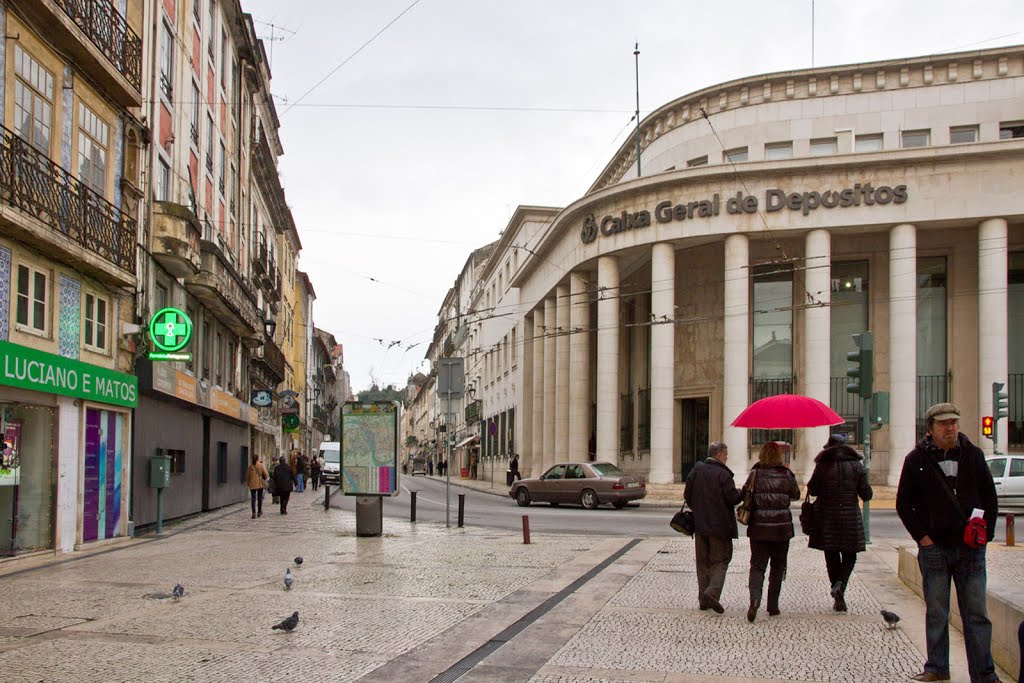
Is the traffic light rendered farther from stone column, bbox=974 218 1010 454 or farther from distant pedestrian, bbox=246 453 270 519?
stone column, bbox=974 218 1010 454

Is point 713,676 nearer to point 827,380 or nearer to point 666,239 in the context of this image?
point 827,380

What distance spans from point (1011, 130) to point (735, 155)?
941cm

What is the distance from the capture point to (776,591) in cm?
973

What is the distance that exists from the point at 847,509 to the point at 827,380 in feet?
83.4

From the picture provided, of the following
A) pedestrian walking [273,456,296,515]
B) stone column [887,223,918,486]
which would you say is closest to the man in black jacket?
pedestrian walking [273,456,296,515]

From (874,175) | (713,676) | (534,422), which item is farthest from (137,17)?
(534,422)

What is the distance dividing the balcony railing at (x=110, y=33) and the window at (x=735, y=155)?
954 inches

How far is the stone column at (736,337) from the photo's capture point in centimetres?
3506

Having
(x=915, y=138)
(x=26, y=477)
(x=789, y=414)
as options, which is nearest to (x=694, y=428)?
(x=915, y=138)

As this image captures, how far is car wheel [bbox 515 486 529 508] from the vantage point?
32.5 m

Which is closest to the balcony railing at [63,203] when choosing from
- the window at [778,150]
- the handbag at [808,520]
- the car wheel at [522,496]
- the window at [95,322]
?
the window at [95,322]

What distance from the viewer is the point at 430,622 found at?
30.7ft

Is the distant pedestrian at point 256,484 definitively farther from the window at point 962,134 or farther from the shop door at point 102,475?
the window at point 962,134

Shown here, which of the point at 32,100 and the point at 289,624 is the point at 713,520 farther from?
the point at 32,100
